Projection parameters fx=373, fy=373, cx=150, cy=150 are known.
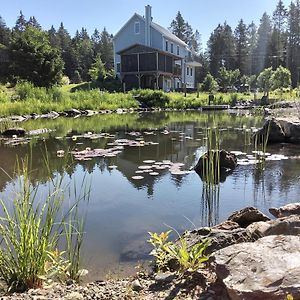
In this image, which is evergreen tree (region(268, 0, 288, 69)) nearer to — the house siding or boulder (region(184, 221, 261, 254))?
the house siding

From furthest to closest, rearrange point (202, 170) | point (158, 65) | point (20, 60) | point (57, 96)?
point (158, 65) → point (20, 60) → point (57, 96) → point (202, 170)

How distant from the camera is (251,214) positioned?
381 cm

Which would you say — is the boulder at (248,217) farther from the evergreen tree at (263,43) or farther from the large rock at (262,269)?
the evergreen tree at (263,43)

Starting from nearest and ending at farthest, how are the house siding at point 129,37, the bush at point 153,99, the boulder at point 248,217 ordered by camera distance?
the boulder at point 248,217
the bush at point 153,99
the house siding at point 129,37

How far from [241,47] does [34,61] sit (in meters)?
50.2

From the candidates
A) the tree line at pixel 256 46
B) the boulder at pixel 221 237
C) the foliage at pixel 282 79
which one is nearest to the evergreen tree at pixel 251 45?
the tree line at pixel 256 46

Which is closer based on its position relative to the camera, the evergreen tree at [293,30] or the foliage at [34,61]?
the foliage at [34,61]

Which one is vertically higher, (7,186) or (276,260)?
(276,260)

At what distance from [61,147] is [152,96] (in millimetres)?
19893

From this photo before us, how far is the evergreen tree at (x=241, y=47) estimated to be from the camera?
67.4m

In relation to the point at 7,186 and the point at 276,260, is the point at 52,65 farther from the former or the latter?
the point at 276,260

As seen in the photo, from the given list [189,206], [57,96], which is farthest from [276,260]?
[57,96]

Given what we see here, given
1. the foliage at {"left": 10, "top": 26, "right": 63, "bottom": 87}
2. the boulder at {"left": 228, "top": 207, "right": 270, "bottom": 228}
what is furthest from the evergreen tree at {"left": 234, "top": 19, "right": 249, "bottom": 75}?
the boulder at {"left": 228, "top": 207, "right": 270, "bottom": 228}

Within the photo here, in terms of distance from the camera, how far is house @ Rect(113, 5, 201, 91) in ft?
122
